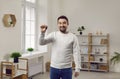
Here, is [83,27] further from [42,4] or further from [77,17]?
[42,4]

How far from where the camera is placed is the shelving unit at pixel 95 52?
22.1 feet

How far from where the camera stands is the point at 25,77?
4.40 m

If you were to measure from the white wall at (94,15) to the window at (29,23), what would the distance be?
2.94 feet

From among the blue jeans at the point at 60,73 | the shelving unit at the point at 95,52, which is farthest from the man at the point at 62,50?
the shelving unit at the point at 95,52

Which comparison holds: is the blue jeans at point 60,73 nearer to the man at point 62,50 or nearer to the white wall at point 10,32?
the man at point 62,50

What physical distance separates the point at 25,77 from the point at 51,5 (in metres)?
3.48

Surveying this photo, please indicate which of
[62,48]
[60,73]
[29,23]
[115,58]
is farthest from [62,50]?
[115,58]

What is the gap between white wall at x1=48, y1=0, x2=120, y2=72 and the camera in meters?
6.70

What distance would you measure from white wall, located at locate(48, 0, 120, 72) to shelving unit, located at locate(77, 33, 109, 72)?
0.21 meters

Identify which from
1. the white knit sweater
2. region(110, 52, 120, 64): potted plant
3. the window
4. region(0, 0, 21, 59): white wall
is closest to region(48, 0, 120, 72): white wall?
region(110, 52, 120, 64): potted plant

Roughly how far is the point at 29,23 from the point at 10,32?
150cm

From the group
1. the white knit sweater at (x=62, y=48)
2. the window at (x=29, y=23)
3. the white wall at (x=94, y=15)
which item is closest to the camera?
the white knit sweater at (x=62, y=48)

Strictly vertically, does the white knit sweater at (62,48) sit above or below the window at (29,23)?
below

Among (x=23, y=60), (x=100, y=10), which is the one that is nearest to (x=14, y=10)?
(x=23, y=60)
